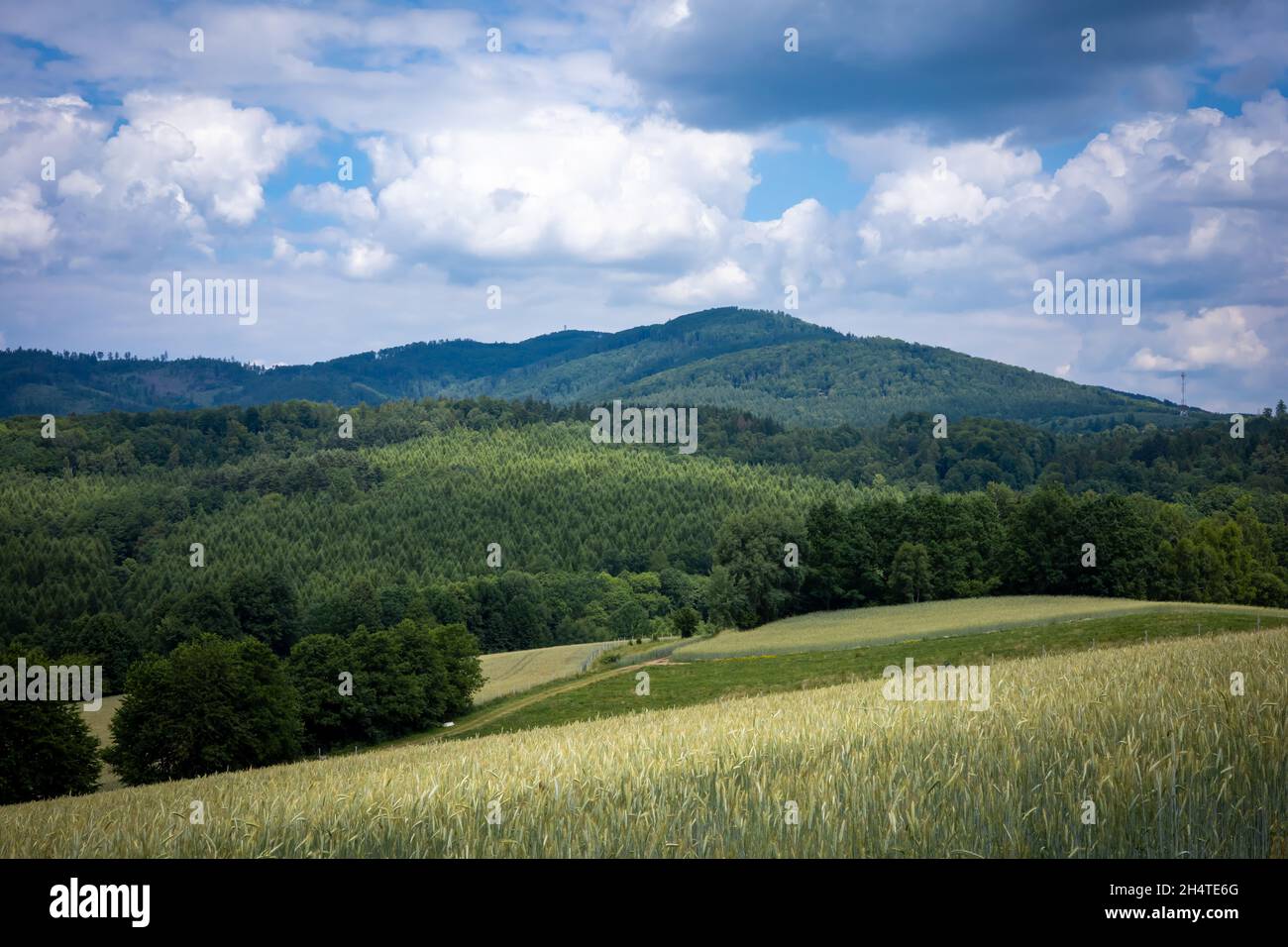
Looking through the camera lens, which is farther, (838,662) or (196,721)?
(838,662)

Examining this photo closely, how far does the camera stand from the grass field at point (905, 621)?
7181 centimetres

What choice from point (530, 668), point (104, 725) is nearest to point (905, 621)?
point (530, 668)

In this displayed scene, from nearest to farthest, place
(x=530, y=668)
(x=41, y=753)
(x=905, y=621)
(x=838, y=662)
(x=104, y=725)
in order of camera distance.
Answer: (x=41, y=753) → (x=838, y=662) → (x=905, y=621) → (x=104, y=725) → (x=530, y=668)

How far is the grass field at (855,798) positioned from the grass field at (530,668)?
233ft

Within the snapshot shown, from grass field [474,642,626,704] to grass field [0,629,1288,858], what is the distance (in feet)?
233

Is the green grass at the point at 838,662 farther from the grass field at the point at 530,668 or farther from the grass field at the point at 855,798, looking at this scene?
the grass field at the point at 855,798

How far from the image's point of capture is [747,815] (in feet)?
32.7

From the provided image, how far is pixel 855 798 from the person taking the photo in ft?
33.3

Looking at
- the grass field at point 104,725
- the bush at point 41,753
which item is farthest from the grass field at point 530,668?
the bush at point 41,753

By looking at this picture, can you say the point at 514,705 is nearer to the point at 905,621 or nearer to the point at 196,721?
the point at 196,721

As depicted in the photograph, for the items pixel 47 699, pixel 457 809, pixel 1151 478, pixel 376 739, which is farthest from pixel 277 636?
pixel 1151 478

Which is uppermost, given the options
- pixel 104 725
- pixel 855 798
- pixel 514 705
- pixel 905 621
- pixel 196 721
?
pixel 855 798

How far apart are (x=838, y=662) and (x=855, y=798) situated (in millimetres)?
53445

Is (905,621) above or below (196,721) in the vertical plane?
above
